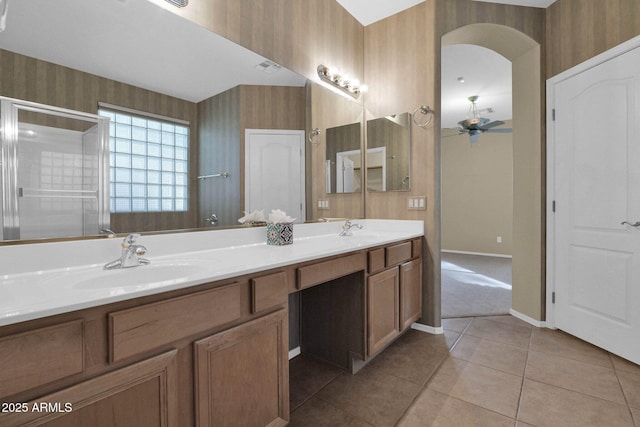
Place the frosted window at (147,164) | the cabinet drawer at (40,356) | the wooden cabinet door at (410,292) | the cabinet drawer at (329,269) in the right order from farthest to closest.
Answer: the wooden cabinet door at (410,292), the cabinet drawer at (329,269), the frosted window at (147,164), the cabinet drawer at (40,356)

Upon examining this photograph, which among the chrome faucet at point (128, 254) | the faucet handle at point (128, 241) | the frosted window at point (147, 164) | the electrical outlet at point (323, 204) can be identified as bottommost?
the chrome faucet at point (128, 254)

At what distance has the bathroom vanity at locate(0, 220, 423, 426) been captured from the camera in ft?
2.30

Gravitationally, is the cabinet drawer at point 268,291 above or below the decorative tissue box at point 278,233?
below

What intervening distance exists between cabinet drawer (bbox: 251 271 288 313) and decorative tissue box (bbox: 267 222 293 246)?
0.54 meters

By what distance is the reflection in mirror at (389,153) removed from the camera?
269 centimetres

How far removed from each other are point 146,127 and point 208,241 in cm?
61

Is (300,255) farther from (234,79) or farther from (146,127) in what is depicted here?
(234,79)

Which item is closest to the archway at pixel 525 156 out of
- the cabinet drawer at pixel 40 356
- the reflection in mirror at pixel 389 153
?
the reflection in mirror at pixel 389 153

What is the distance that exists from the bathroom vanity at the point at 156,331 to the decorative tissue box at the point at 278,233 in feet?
0.25

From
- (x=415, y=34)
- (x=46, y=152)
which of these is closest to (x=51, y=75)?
(x=46, y=152)

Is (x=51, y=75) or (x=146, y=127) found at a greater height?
(x=51, y=75)

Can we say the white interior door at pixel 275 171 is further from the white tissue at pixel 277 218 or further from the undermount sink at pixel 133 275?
the undermount sink at pixel 133 275

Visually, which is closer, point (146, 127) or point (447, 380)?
point (146, 127)

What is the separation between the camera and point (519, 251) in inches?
113
